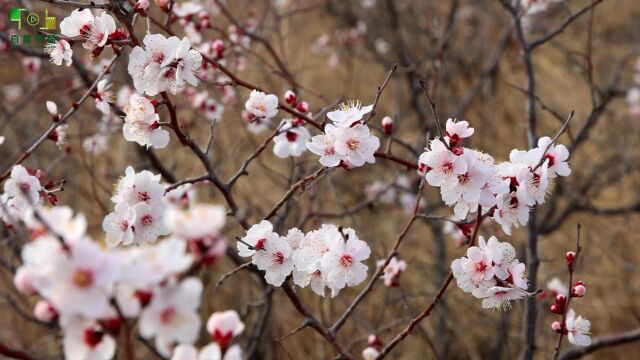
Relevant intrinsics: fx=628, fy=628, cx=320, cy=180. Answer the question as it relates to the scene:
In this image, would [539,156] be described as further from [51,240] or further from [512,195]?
[51,240]

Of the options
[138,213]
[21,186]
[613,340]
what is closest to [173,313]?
[138,213]

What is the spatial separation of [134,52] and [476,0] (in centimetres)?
392

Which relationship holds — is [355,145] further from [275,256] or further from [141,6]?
[141,6]

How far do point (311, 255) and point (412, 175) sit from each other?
2702mm

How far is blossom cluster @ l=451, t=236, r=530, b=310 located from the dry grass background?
1.02 metres

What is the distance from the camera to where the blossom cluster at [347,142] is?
1.48 meters

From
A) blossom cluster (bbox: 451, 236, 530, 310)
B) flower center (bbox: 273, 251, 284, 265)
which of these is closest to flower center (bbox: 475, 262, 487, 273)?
blossom cluster (bbox: 451, 236, 530, 310)

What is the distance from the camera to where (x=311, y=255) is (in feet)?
4.81

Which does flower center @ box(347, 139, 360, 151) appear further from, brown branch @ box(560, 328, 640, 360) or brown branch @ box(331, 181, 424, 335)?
brown branch @ box(560, 328, 640, 360)

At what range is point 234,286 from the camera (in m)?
3.61

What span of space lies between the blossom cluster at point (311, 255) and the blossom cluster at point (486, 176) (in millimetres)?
250

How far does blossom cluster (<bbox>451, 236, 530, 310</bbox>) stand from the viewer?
1.39 m

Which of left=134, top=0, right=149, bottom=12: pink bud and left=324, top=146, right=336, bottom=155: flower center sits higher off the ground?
left=324, top=146, right=336, bottom=155: flower center

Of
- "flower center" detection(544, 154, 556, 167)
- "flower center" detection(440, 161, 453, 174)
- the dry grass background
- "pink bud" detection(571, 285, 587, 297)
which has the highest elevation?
"flower center" detection(544, 154, 556, 167)
